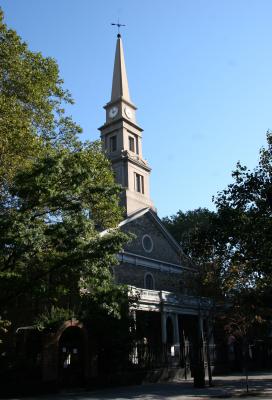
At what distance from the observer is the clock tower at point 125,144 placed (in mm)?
44625

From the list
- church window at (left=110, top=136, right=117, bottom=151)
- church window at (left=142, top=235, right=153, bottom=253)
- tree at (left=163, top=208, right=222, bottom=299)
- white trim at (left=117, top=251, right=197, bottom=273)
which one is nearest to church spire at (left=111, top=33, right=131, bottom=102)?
church window at (left=110, top=136, right=117, bottom=151)

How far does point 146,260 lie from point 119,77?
25.0m

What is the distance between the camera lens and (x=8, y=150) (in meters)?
17.2

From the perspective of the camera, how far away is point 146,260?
1475 inches

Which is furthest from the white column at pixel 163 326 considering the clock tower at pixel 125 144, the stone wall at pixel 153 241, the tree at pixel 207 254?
the clock tower at pixel 125 144

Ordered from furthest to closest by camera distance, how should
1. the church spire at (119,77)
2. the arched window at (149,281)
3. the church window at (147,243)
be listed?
1. the church spire at (119,77)
2. the church window at (147,243)
3. the arched window at (149,281)

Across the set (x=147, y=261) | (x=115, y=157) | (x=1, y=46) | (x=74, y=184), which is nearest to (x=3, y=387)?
(x=74, y=184)

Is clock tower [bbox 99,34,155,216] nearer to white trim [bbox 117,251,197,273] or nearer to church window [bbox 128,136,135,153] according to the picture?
church window [bbox 128,136,135,153]

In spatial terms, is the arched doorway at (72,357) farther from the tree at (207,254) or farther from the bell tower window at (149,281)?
the bell tower window at (149,281)

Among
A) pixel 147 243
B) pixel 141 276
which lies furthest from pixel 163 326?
pixel 147 243

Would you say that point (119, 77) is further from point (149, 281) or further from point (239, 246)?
point (239, 246)

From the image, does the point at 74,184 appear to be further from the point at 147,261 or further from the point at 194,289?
the point at 147,261

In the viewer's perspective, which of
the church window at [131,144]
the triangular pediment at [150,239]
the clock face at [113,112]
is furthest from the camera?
the clock face at [113,112]

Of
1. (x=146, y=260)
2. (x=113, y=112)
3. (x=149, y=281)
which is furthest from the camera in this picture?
(x=113, y=112)
